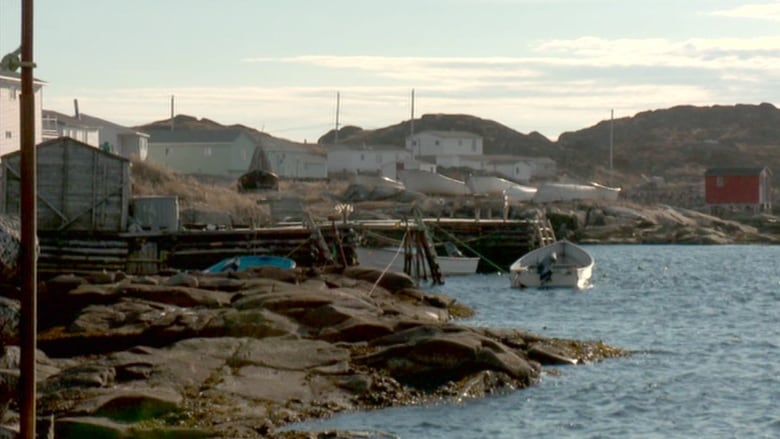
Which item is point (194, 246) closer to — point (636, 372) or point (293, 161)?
point (636, 372)

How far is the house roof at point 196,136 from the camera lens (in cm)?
11031

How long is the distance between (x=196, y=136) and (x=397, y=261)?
2157 inches

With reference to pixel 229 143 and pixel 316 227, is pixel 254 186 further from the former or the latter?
pixel 316 227

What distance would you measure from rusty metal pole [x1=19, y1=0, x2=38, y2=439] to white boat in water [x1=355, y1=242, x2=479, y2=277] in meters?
41.2

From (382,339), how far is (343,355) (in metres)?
1.53

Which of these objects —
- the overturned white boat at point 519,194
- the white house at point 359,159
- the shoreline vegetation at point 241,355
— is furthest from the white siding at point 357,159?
the shoreline vegetation at point 241,355

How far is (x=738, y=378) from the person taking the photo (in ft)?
97.5

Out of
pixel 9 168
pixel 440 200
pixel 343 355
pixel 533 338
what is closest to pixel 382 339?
pixel 343 355

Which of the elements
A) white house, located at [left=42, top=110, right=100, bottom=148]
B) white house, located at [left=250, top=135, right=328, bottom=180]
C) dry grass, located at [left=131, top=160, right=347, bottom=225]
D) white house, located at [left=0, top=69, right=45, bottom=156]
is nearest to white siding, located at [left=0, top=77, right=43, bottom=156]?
white house, located at [left=0, top=69, right=45, bottom=156]

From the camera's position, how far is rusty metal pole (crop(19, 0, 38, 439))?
44.0 feet

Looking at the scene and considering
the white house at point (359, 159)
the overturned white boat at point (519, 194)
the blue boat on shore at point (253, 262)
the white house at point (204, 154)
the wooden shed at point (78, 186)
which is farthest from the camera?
the white house at point (359, 159)

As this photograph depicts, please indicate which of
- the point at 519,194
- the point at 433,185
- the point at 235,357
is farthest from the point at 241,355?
the point at 519,194

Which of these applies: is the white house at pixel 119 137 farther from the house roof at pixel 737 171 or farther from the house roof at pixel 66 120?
the house roof at pixel 737 171

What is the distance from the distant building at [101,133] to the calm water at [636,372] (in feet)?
113
